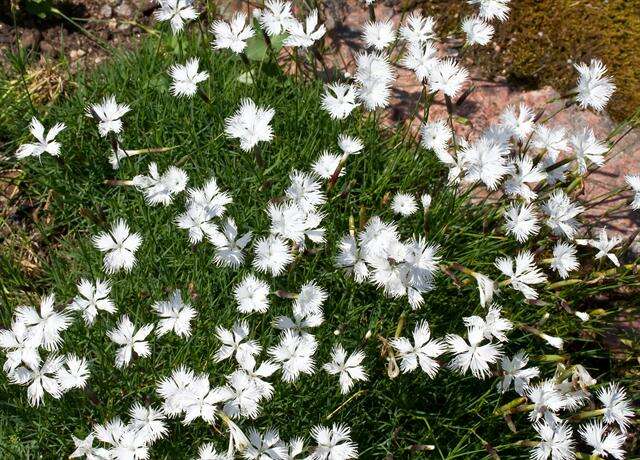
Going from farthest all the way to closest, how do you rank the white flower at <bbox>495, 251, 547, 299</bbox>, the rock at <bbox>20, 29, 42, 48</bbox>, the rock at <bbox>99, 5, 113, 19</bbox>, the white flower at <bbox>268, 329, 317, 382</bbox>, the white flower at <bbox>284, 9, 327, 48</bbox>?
the rock at <bbox>99, 5, 113, 19</bbox> < the rock at <bbox>20, 29, 42, 48</bbox> < the white flower at <bbox>284, 9, 327, 48</bbox> < the white flower at <bbox>495, 251, 547, 299</bbox> < the white flower at <bbox>268, 329, 317, 382</bbox>

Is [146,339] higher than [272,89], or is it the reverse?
[272,89]

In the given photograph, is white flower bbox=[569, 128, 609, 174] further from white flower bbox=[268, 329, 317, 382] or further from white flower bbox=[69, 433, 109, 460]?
white flower bbox=[69, 433, 109, 460]

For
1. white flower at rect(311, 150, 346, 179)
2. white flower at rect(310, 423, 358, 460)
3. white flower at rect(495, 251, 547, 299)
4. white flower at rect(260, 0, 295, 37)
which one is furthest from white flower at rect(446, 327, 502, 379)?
white flower at rect(260, 0, 295, 37)

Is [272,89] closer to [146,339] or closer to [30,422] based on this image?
[146,339]

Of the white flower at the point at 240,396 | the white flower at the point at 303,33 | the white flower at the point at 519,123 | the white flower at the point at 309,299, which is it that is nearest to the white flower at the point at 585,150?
the white flower at the point at 519,123

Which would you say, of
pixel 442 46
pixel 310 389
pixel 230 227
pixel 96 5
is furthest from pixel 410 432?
pixel 96 5

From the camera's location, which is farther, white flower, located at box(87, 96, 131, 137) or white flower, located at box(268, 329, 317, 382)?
white flower, located at box(87, 96, 131, 137)
